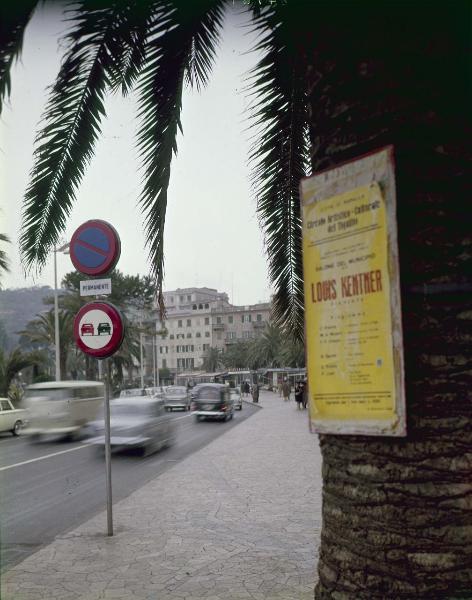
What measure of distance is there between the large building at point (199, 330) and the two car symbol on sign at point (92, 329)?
4823 inches

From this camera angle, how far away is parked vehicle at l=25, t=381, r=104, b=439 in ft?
67.8

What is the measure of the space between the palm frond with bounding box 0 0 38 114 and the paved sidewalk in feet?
12.1

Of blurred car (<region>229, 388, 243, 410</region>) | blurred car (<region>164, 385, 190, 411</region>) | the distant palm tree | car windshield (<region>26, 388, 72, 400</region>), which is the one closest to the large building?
blurred car (<region>164, 385, 190, 411</region>)

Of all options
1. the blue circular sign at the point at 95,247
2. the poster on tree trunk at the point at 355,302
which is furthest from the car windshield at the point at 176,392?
the poster on tree trunk at the point at 355,302

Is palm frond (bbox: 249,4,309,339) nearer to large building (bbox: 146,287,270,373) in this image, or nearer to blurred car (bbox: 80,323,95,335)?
blurred car (bbox: 80,323,95,335)

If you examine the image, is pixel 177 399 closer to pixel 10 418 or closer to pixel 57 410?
pixel 10 418

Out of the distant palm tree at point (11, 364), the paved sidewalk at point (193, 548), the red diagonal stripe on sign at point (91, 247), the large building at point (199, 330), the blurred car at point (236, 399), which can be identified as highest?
the large building at point (199, 330)

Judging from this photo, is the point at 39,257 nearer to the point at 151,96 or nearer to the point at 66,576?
the point at 151,96

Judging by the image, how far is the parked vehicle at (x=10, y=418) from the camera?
77.2 ft

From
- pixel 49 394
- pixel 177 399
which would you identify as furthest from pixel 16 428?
pixel 177 399

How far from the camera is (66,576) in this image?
558 cm

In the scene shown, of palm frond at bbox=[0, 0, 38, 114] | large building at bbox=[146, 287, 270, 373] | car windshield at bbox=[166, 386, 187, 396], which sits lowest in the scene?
car windshield at bbox=[166, 386, 187, 396]

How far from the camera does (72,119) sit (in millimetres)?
4305

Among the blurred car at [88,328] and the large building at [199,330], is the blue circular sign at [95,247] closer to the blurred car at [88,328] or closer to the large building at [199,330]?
the blurred car at [88,328]
